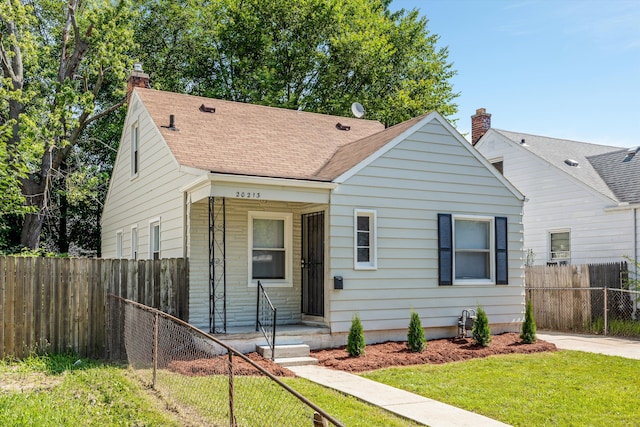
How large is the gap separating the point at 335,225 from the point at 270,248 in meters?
1.98

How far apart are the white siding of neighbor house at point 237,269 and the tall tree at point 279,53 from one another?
1343cm

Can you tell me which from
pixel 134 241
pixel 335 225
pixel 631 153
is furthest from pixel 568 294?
pixel 134 241

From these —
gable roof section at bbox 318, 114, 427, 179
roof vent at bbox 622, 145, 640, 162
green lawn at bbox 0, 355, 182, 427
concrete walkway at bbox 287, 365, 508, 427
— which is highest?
roof vent at bbox 622, 145, 640, 162

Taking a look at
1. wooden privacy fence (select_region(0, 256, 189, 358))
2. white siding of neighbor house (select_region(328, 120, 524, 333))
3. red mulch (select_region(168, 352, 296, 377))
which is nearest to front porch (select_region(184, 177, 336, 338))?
white siding of neighbor house (select_region(328, 120, 524, 333))

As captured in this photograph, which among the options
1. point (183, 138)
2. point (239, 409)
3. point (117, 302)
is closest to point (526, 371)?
point (239, 409)

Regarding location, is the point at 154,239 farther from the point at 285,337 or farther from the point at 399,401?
the point at 399,401

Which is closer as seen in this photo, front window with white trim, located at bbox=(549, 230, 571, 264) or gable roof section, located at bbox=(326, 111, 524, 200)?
gable roof section, located at bbox=(326, 111, 524, 200)

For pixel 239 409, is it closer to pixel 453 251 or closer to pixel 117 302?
pixel 117 302

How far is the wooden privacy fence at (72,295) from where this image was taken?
9844 millimetres

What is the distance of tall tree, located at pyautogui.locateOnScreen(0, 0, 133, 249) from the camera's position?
19.2 meters

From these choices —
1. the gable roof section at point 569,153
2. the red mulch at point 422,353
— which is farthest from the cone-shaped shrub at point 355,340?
the gable roof section at point 569,153

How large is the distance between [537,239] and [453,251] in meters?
8.48

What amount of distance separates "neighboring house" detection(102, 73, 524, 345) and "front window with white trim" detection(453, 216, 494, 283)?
0.03m

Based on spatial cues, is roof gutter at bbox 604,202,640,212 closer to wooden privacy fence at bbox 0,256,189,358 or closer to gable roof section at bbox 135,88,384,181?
gable roof section at bbox 135,88,384,181
